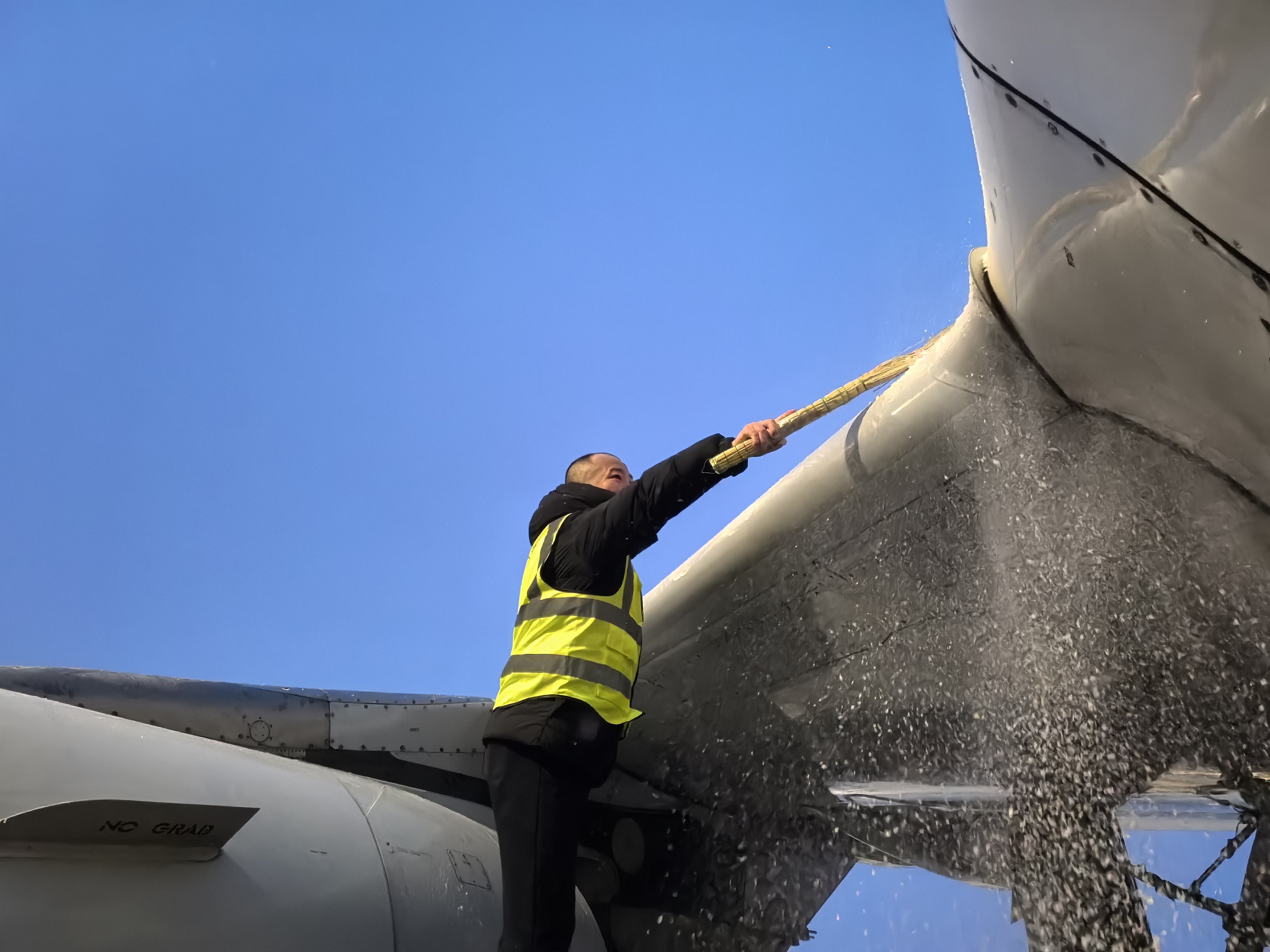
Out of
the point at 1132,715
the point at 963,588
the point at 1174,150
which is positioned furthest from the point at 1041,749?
→ the point at 1174,150

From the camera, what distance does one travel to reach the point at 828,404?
2.89m

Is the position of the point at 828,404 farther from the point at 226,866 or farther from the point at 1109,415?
the point at 226,866

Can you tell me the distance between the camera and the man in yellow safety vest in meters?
2.71

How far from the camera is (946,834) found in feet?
13.5

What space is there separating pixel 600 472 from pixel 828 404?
34.6 inches

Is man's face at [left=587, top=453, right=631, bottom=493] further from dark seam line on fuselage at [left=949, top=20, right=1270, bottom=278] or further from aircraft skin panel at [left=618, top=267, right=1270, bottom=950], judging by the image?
dark seam line on fuselage at [left=949, top=20, right=1270, bottom=278]

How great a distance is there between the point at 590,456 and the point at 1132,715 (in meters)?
1.96

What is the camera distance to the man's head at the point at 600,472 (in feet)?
11.3

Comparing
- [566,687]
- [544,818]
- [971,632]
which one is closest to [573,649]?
[566,687]

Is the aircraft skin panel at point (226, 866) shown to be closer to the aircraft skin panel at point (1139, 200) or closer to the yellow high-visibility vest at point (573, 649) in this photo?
the yellow high-visibility vest at point (573, 649)

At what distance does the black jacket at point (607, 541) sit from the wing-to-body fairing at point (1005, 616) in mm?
478

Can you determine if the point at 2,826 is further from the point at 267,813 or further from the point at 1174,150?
the point at 1174,150

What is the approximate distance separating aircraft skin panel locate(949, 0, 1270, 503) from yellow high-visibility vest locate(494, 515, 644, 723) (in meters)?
1.37

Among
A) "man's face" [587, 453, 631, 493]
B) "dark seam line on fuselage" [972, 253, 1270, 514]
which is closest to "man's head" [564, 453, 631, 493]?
"man's face" [587, 453, 631, 493]
